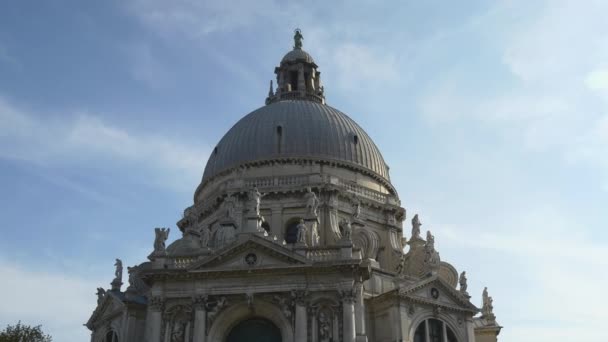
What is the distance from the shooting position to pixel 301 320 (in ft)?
116

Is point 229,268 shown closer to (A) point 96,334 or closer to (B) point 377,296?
(B) point 377,296

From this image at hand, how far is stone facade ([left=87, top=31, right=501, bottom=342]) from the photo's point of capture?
119 ft

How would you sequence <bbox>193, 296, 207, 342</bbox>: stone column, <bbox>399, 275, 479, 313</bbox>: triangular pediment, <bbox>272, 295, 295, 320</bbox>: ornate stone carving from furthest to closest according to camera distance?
<bbox>399, 275, 479, 313</bbox>: triangular pediment, <bbox>272, 295, 295, 320</bbox>: ornate stone carving, <bbox>193, 296, 207, 342</bbox>: stone column

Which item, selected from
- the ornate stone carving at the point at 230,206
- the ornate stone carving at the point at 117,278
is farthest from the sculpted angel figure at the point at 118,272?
the ornate stone carving at the point at 230,206

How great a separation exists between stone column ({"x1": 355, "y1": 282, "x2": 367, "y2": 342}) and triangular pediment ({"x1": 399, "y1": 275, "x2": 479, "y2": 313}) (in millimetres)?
4413

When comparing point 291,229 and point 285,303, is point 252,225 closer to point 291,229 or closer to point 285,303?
point 285,303

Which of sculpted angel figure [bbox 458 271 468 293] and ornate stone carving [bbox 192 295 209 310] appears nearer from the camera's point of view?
ornate stone carving [bbox 192 295 209 310]

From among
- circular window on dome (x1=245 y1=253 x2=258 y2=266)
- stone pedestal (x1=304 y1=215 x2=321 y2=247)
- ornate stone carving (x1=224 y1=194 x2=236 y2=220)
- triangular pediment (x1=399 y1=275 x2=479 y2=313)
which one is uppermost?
ornate stone carving (x1=224 y1=194 x2=236 y2=220)

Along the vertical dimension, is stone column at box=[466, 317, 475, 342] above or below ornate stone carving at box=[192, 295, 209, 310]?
below

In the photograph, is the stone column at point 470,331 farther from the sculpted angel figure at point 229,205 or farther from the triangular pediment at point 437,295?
the sculpted angel figure at point 229,205

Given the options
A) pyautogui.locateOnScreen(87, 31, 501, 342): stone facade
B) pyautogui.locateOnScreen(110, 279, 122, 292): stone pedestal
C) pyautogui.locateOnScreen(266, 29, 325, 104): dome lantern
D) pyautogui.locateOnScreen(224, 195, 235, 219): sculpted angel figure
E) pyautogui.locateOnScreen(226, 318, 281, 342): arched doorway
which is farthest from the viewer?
pyautogui.locateOnScreen(266, 29, 325, 104): dome lantern

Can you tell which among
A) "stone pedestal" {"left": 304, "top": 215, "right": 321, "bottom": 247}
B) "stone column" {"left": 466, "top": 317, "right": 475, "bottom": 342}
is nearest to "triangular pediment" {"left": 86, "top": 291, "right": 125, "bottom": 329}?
"stone pedestal" {"left": 304, "top": 215, "right": 321, "bottom": 247}

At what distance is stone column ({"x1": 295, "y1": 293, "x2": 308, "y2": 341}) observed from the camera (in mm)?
35219

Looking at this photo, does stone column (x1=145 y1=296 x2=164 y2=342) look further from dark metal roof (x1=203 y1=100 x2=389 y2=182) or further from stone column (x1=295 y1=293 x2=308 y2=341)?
dark metal roof (x1=203 y1=100 x2=389 y2=182)
